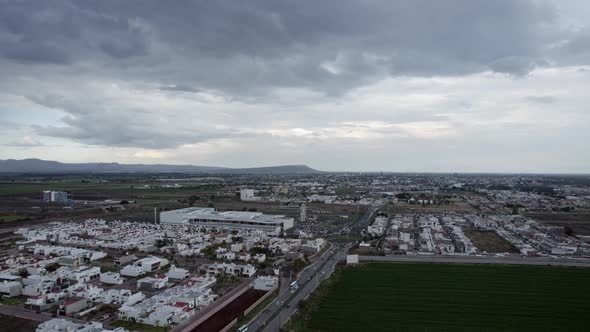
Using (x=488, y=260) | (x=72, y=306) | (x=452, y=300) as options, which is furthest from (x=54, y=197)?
(x=452, y=300)

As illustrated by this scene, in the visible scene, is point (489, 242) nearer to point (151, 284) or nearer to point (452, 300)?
point (452, 300)

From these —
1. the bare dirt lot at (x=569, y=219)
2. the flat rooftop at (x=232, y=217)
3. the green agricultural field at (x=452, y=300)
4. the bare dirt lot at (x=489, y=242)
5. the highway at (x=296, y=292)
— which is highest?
the flat rooftop at (x=232, y=217)

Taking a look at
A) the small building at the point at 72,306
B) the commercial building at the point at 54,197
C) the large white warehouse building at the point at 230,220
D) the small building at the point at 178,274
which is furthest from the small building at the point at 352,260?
the commercial building at the point at 54,197

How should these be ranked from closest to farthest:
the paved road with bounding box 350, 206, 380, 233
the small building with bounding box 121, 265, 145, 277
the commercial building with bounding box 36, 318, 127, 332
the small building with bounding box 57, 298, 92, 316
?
the commercial building with bounding box 36, 318, 127, 332
the small building with bounding box 57, 298, 92, 316
the small building with bounding box 121, 265, 145, 277
the paved road with bounding box 350, 206, 380, 233

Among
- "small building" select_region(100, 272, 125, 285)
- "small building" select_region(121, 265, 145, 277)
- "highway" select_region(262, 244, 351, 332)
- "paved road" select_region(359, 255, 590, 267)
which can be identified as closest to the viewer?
"highway" select_region(262, 244, 351, 332)

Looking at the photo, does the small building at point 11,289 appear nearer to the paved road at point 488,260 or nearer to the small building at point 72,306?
the small building at point 72,306

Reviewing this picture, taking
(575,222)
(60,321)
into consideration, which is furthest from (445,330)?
(575,222)

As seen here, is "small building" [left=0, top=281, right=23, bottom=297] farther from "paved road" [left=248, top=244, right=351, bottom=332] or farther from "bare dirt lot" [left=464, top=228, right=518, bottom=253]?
"bare dirt lot" [left=464, top=228, right=518, bottom=253]

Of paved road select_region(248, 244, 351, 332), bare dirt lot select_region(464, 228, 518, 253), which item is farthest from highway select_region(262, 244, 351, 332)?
bare dirt lot select_region(464, 228, 518, 253)
